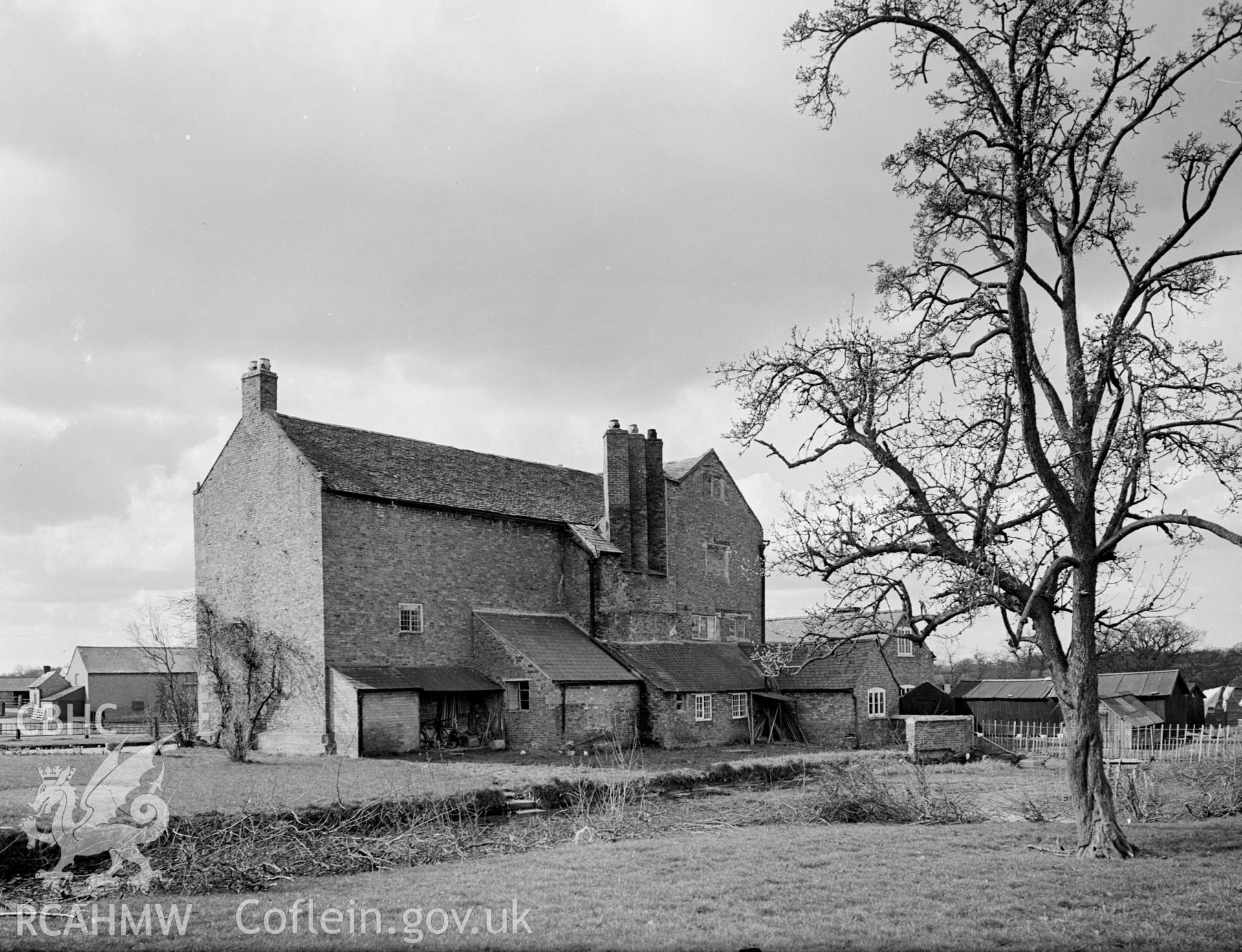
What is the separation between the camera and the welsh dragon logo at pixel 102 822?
43.1 ft

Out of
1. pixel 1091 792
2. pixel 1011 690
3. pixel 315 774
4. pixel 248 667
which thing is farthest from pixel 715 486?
pixel 1091 792

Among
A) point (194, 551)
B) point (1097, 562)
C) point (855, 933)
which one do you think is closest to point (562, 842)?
point (855, 933)

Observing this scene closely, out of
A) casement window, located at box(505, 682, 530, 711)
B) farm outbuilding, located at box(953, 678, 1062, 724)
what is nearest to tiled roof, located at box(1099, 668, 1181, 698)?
farm outbuilding, located at box(953, 678, 1062, 724)

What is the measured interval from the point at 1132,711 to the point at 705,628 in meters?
18.5

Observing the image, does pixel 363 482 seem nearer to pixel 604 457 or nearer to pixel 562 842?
pixel 604 457

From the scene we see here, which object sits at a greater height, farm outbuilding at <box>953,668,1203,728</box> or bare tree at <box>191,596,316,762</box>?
bare tree at <box>191,596,316,762</box>

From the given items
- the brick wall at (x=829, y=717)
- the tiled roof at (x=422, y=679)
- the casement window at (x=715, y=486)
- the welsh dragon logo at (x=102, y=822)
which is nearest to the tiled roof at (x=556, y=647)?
the tiled roof at (x=422, y=679)

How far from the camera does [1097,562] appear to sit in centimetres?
1502

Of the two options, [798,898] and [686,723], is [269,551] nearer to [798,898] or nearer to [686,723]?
[686,723]

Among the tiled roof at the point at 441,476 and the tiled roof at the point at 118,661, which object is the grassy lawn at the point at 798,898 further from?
the tiled roof at the point at 118,661

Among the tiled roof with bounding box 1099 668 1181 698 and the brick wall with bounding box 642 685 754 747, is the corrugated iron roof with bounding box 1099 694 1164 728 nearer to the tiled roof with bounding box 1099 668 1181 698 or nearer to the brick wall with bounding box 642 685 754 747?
the tiled roof with bounding box 1099 668 1181 698

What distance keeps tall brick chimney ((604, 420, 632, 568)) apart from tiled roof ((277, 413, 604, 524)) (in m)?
1.12

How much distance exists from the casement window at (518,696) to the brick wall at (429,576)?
1.99m

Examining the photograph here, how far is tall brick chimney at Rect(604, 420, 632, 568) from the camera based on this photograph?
133ft
